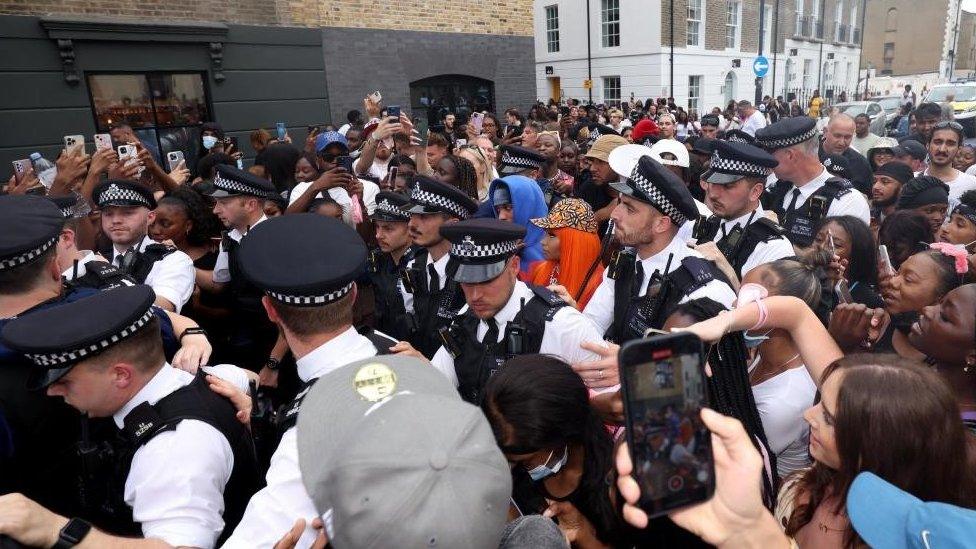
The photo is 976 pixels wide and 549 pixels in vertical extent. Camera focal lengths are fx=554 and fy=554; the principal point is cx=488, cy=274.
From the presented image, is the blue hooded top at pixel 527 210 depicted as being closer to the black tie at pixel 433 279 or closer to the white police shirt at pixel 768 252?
the black tie at pixel 433 279

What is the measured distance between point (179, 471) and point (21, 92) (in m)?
10.4

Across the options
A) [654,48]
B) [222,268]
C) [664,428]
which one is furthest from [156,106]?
[654,48]

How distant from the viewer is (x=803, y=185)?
15.3ft

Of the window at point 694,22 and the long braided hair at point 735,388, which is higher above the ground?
the window at point 694,22

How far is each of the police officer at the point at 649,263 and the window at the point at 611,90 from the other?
936 inches

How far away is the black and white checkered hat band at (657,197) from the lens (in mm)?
2963

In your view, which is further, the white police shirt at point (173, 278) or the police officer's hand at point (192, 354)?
the white police shirt at point (173, 278)

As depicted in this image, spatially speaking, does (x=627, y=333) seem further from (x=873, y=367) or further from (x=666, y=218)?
(x=873, y=367)

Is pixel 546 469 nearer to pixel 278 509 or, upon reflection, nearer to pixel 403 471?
pixel 278 509

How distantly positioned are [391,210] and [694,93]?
25.1m

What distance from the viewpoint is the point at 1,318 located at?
2.30 meters

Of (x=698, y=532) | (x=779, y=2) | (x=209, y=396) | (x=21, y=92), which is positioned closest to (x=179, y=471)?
(x=209, y=396)

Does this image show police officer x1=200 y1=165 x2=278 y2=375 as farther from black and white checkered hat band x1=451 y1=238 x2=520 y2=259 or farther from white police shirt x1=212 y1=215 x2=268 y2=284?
black and white checkered hat band x1=451 y1=238 x2=520 y2=259

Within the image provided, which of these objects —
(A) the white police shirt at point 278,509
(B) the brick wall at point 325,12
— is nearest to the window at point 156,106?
(B) the brick wall at point 325,12
